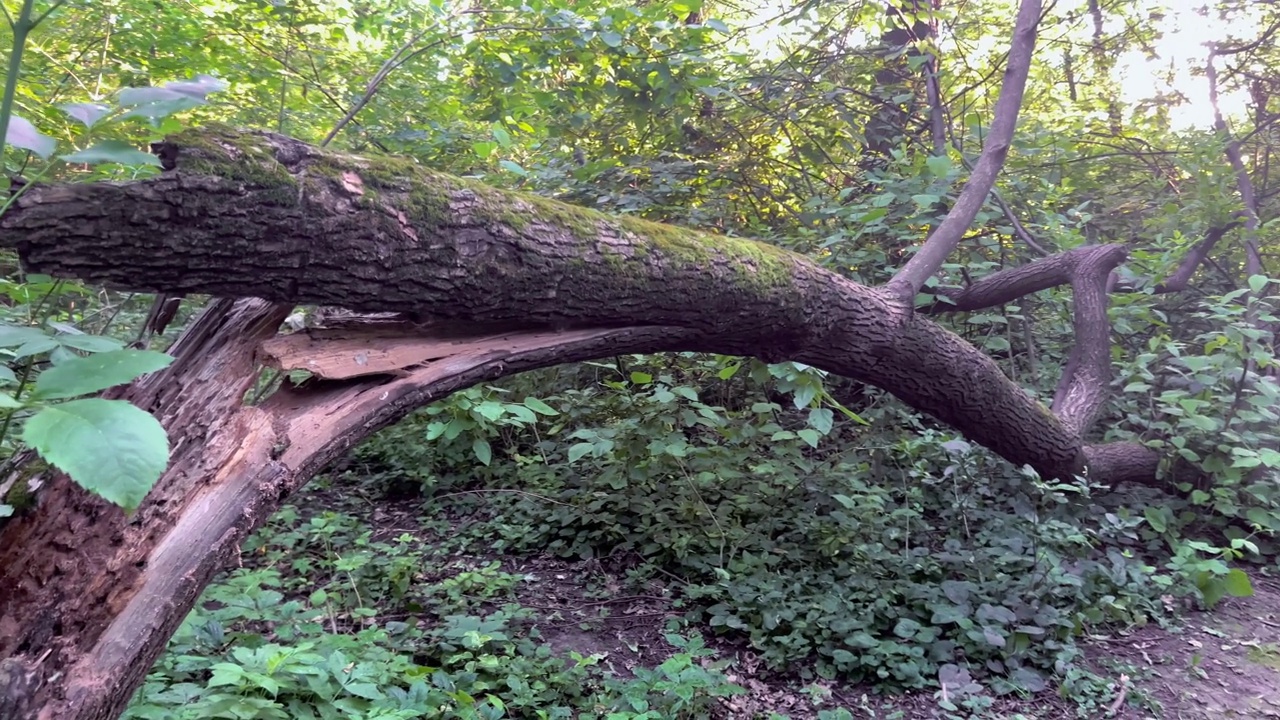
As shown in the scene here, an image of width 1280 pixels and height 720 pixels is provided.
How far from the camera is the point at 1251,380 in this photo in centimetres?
405

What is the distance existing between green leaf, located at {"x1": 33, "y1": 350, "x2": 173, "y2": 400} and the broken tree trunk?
689 millimetres

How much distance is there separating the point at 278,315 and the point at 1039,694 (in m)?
3.08

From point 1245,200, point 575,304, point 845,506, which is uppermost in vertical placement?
point 1245,200

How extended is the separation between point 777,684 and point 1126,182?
17.4 feet

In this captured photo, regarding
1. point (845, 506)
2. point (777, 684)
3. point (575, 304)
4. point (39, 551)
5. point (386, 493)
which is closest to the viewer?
point (39, 551)

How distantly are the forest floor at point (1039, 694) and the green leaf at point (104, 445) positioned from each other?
2450mm

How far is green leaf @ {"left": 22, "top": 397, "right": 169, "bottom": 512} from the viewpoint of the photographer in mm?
730

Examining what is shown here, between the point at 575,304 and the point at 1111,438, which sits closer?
the point at 575,304

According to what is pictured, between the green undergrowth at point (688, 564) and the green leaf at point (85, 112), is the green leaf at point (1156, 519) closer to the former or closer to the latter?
the green undergrowth at point (688, 564)

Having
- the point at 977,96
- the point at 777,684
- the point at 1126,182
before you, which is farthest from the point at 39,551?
the point at 1126,182

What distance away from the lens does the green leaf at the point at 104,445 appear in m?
0.73

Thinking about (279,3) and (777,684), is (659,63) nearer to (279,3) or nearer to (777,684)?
(279,3)

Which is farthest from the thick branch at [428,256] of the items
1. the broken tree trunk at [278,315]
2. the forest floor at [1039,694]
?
the forest floor at [1039,694]

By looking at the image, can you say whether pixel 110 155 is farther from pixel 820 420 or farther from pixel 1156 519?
pixel 1156 519
